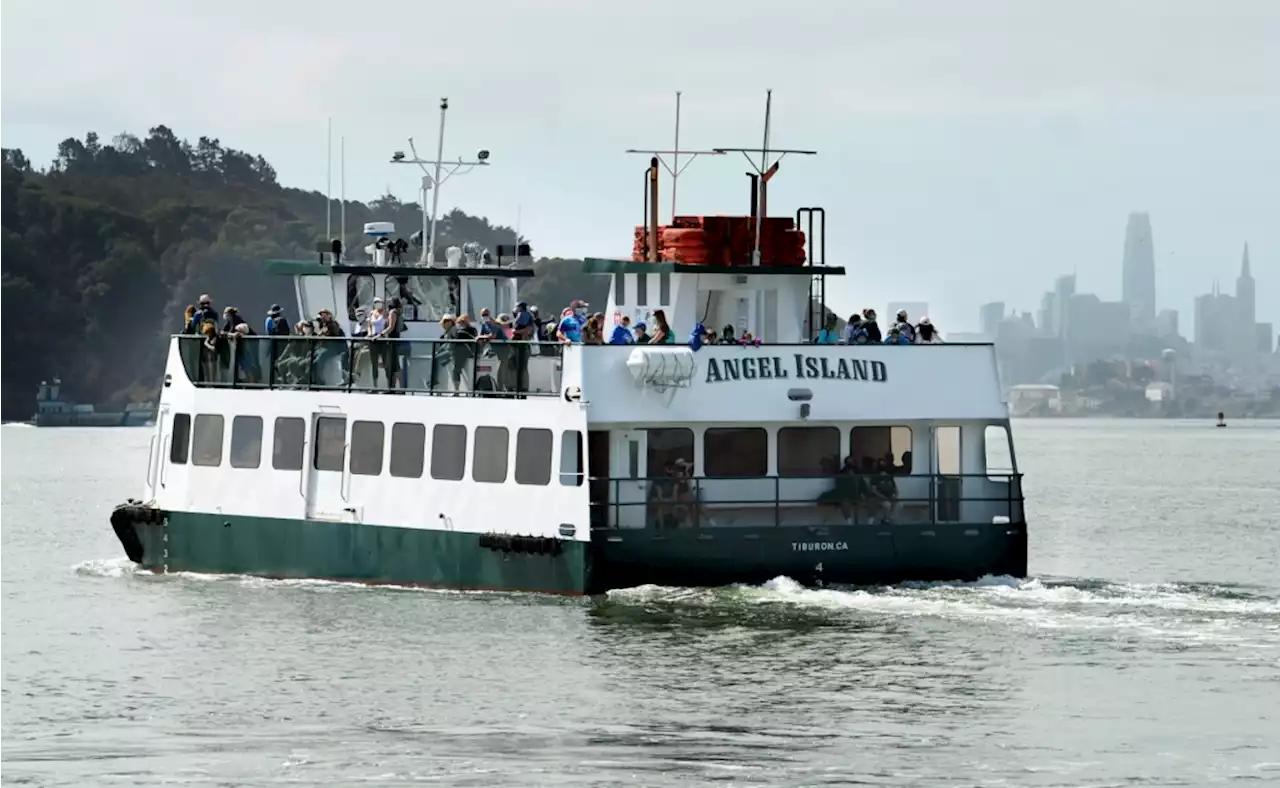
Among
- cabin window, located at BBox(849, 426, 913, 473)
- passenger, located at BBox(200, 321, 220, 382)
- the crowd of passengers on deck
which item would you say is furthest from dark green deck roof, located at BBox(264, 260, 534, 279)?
cabin window, located at BBox(849, 426, 913, 473)

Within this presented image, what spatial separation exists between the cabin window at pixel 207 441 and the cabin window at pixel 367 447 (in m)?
2.76

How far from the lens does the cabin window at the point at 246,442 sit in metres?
39.0

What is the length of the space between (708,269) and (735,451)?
327 centimetres

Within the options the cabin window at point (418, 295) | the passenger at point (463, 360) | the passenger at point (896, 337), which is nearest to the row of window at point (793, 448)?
the passenger at point (896, 337)

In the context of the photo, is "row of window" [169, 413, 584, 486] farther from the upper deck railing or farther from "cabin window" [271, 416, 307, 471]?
the upper deck railing

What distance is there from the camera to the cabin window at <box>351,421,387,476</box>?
123 feet

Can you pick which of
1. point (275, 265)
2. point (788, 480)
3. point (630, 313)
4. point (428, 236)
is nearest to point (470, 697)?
point (788, 480)

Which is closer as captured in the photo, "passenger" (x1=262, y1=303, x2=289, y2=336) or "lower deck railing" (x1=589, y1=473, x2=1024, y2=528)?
"lower deck railing" (x1=589, y1=473, x2=1024, y2=528)

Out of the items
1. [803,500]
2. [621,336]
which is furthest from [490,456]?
[803,500]

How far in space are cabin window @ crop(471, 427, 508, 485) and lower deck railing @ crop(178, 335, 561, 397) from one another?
0.55 metres

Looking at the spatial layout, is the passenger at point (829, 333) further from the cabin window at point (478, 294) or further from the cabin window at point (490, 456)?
the cabin window at point (478, 294)

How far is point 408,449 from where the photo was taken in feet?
122

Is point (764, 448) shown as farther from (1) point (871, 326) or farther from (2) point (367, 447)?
(2) point (367, 447)

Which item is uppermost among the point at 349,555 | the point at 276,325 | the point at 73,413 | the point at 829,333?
the point at 73,413
